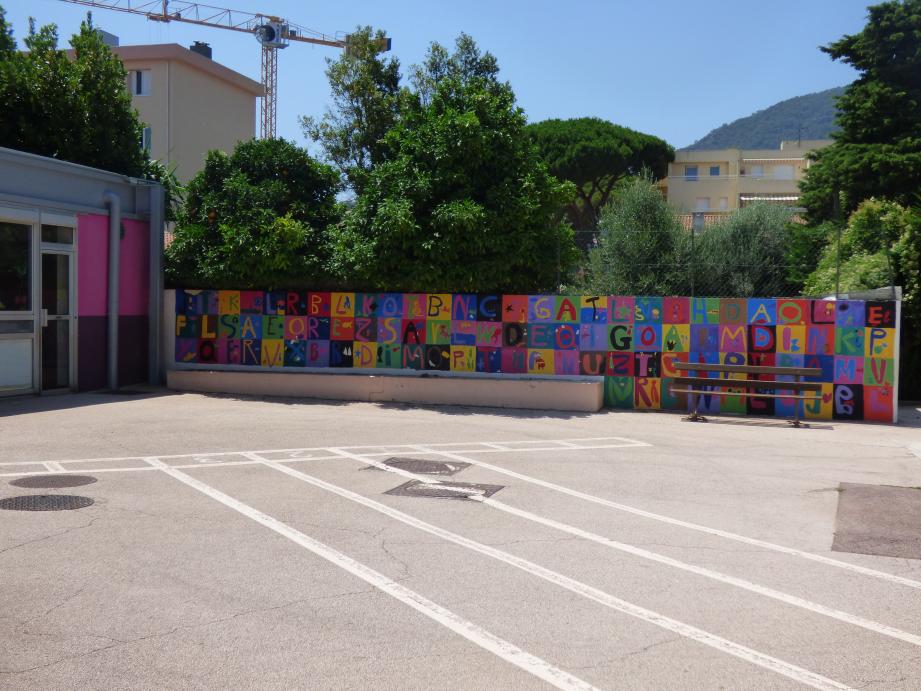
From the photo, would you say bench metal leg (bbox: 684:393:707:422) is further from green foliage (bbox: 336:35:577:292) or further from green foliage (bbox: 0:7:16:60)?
green foliage (bbox: 0:7:16:60)

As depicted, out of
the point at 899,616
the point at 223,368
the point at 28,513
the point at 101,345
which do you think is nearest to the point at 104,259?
the point at 101,345

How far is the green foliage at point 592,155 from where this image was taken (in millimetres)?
50500

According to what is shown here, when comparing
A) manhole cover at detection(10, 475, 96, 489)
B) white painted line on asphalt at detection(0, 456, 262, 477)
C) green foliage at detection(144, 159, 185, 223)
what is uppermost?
green foliage at detection(144, 159, 185, 223)

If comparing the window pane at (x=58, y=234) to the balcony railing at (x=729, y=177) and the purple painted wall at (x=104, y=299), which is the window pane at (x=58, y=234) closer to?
the purple painted wall at (x=104, y=299)

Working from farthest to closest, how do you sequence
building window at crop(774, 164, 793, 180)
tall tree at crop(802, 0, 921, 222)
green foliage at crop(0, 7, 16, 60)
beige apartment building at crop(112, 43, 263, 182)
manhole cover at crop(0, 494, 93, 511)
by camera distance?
building window at crop(774, 164, 793, 180)
beige apartment building at crop(112, 43, 263, 182)
tall tree at crop(802, 0, 921, 222)
green foliage at crop(0, 7, 16, 60)
manhole cover at crop(0, 494, 93, 511)

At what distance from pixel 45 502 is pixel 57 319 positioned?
26.3 feet

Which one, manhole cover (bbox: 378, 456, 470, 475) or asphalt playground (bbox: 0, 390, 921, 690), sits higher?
manhole cover (bbox: 378, 456, 470, 475)

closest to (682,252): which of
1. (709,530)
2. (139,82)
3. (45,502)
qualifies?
(709,530)

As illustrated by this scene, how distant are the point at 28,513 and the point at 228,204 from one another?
32.9 feet

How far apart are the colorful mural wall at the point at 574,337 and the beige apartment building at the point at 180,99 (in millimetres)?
25568

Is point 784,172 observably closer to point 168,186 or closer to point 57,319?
point 168,186

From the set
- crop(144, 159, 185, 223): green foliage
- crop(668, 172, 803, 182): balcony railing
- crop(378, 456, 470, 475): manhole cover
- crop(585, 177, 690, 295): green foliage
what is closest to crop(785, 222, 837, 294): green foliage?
crop(585, 177, 690, 295): green foliage

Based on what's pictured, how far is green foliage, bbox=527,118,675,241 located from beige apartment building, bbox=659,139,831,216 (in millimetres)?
12511

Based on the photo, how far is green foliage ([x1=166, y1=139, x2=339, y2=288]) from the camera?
15789mm
